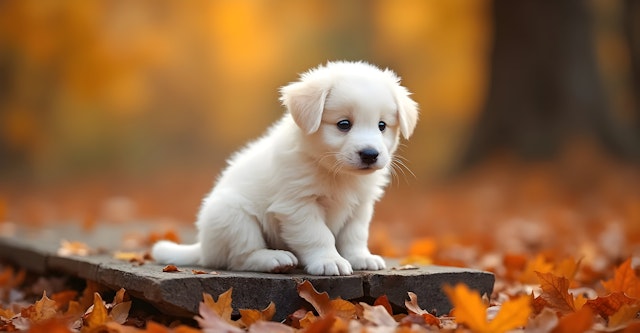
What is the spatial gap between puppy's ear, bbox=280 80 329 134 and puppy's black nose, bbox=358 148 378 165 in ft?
0.89

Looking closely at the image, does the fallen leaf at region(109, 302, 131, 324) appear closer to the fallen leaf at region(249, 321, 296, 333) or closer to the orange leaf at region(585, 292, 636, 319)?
the fallen leaf at region(249, 321, 296, 333)

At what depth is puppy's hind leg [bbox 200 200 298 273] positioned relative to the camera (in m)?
3.52

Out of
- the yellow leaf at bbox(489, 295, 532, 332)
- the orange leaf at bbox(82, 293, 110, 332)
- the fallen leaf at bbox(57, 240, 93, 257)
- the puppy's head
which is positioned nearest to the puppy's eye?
the puppy's head

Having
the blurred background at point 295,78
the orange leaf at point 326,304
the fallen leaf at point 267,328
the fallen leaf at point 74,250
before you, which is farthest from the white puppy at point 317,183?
the blurred background at point 295,78

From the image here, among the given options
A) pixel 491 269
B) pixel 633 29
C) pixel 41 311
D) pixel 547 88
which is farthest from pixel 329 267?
pixel 633 29

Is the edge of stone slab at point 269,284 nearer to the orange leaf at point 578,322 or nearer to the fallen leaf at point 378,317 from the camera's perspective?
the fallen leaf at point 378,317

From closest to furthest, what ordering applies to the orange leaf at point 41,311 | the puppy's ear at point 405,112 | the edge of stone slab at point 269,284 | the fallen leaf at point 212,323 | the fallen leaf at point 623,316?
1. the fallen leaf at point 212,323
2. the fallen leaf at point 623,316
3. the edge of stone slab at point 269,284
4. the orange leaf at point 41,311
5. the puppy's ear at point 405,112

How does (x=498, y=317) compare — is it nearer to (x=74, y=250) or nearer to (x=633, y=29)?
(x=74, y=250)

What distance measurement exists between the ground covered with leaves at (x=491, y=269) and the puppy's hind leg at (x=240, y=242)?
330 mm

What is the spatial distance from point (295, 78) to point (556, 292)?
5064 millimetres

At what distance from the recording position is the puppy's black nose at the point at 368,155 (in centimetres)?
326

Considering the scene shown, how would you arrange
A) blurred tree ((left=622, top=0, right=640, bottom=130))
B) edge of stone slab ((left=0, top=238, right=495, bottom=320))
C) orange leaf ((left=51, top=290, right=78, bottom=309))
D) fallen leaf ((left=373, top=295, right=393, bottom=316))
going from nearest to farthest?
edge of stone slab ((left=0, top=238, right=495, bottom=320)) < fallen leaf ((left=373, top=295, right=393, bottom=316)) < orange leaf ((left=51, top=290, right=78, bottom=309)) < blurred tree ((left=622, top=0, right=640, bottom=130))

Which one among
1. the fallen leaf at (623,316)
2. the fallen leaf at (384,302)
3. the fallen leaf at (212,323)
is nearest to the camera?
the fallen leaf at (212,323)

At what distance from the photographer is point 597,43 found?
11352 mm
